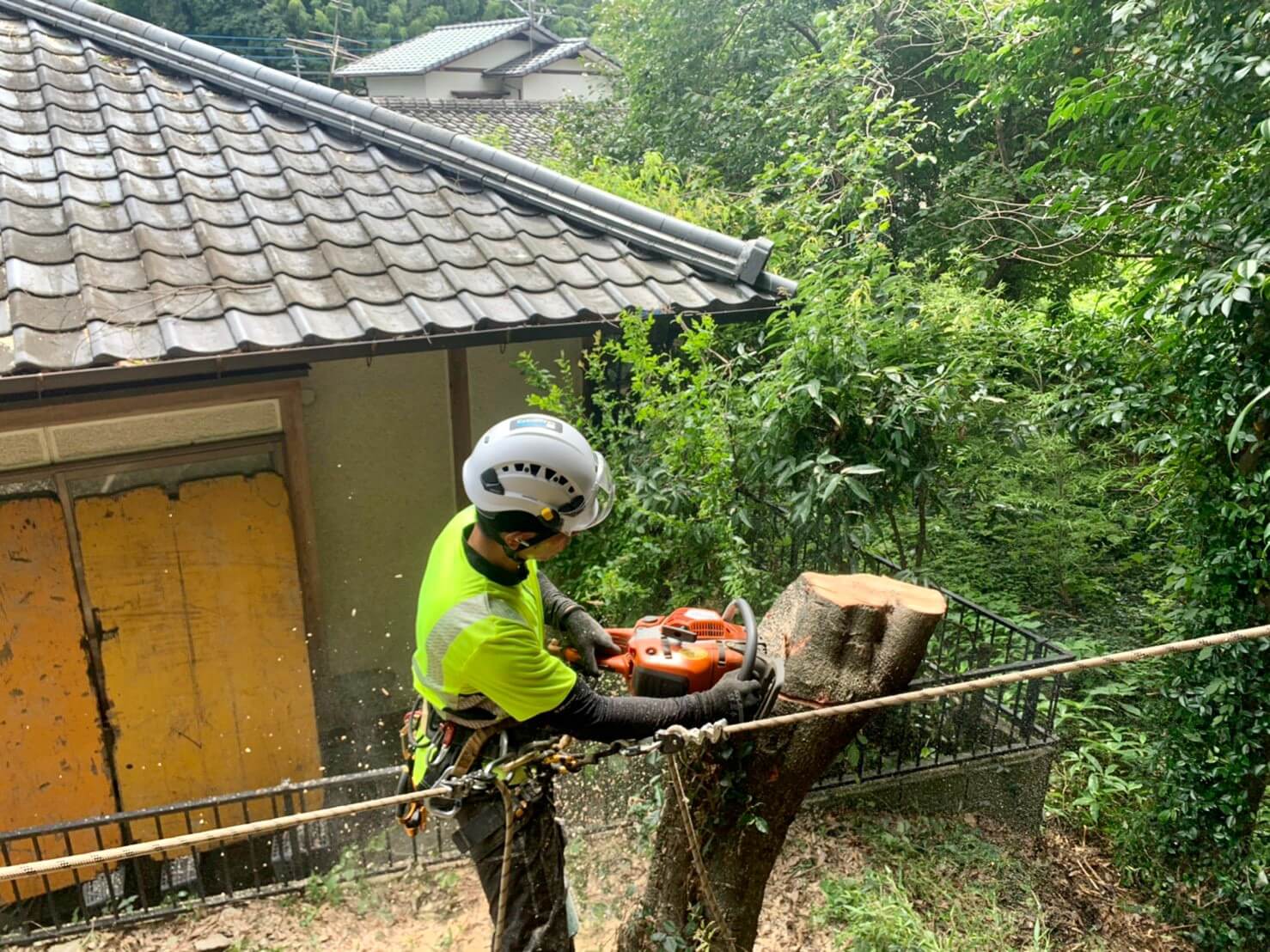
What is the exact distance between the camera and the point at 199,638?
4.45 meters

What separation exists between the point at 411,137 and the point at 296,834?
443 cm

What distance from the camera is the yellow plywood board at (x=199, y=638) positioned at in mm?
4227

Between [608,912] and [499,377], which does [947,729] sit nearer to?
[608,912]

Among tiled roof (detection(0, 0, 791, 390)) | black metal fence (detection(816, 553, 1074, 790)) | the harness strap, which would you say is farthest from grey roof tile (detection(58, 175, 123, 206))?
black metal fence (detection(816, 553, 1074, 790))

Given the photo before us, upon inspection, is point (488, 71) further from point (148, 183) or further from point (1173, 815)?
point (1173, 815)

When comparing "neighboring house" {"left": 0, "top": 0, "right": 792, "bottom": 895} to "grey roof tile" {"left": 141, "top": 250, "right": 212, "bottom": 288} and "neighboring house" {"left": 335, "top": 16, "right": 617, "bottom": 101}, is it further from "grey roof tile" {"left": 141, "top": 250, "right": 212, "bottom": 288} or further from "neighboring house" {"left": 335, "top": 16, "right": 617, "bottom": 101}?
"neighboring house" {"left": 335, "top": 16, "right": 617, "bottom": 101}

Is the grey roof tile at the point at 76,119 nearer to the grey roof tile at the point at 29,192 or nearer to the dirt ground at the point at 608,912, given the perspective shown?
the grey roof tile at the point at 29,192

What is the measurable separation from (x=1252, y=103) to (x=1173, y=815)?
3.98 m

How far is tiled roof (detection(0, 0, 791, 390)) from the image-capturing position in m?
3.49

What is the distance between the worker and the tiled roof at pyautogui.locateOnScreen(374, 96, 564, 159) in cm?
1236

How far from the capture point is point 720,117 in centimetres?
1034

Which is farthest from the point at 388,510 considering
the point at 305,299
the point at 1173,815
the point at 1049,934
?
the point at 1173,815

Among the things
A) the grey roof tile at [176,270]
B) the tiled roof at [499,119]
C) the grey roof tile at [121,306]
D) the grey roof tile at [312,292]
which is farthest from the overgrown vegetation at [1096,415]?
the tiled roof at [499,119]

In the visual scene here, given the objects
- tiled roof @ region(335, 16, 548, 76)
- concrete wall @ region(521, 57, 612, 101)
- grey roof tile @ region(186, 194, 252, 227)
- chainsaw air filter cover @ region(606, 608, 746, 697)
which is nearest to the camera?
chainsaw air filter cover @ region(606, 608, 746, 697)
